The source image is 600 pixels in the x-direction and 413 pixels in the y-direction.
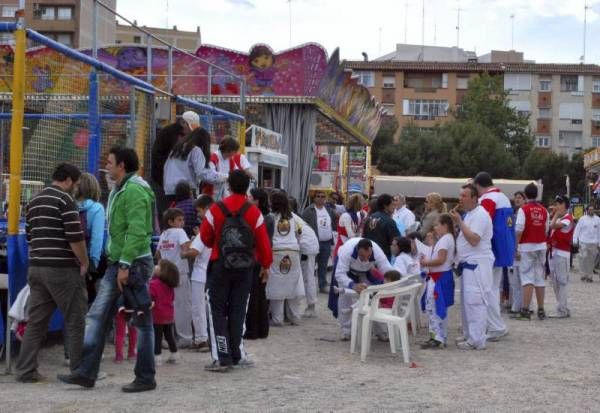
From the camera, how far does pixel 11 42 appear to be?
7938mm

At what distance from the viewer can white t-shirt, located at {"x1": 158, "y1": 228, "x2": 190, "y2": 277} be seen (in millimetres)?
9250

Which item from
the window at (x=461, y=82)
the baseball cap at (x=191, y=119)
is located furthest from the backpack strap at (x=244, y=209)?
the window at (x=461, y=82)

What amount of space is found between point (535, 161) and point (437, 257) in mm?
62968

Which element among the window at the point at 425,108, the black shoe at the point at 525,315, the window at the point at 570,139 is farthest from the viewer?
the window at the point at 570,139

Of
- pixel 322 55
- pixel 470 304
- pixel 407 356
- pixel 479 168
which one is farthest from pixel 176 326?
pixel 479 168

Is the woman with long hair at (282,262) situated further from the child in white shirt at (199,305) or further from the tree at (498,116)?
the tree at (498,116)

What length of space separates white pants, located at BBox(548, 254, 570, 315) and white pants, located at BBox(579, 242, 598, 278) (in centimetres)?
931

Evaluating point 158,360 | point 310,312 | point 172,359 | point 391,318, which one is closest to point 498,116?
point 310,312

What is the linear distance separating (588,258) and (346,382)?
54.1ft

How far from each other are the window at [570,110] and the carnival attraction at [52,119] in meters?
78.7

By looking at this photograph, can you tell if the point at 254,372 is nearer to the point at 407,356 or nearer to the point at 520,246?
the point at 407,356

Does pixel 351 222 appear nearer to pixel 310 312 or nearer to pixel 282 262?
pixel 310 312

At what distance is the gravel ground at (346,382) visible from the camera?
268 inches

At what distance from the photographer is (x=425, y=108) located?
84188 millimetres
